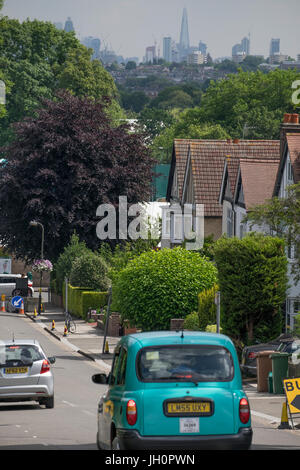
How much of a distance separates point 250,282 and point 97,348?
11.8 meters

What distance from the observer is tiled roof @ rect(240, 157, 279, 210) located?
153 feet

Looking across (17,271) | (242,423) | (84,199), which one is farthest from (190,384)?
(17,271)

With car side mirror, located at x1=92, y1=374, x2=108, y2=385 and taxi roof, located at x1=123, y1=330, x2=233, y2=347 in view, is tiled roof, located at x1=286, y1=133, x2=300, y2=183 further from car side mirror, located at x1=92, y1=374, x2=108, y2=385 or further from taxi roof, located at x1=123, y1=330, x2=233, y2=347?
taxi roof, located at x1=123, y1=330, x2=233, y2=347

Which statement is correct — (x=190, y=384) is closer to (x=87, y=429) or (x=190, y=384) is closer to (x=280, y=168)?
(x=87, y=429)

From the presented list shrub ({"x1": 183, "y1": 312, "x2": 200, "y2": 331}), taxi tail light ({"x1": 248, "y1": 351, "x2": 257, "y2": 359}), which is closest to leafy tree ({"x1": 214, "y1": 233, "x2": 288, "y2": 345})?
taxi tail light ({"x1": 248, "y1": 351, "x2": 257, "y2": 359})

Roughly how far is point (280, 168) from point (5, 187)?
2722cm

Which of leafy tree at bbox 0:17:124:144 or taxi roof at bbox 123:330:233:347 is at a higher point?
leafy tree at bbox 0:17:124:144

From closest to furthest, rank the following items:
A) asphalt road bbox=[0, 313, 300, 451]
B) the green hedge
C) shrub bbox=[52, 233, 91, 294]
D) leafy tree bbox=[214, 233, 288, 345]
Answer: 1. asphalt road bbox=[0, 313, 300, 451]
2. leafy tree bbox=[214, 233, 288, 345]
3. the green hedge
4. shrub bbox=[52, 233, 91, 294]

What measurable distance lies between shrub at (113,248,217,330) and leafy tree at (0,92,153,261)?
24.2 m

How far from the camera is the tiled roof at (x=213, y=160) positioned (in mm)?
54969

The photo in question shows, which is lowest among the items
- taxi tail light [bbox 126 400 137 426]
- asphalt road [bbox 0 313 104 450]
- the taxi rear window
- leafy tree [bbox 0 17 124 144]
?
asphalt road [bbox 0 313 104 450]

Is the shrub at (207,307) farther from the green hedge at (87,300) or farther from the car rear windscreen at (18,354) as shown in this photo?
the green hedge at (87,300)

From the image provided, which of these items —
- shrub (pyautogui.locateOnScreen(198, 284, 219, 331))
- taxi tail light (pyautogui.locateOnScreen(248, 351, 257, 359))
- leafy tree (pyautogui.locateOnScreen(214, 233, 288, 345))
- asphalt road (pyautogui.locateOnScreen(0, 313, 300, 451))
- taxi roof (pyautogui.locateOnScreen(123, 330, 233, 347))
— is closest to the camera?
taxi roof (pyautogui.locateOnScreen(123, 330, 233, 347))

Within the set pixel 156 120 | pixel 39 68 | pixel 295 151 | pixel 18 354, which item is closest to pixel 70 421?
pixel 18 354
